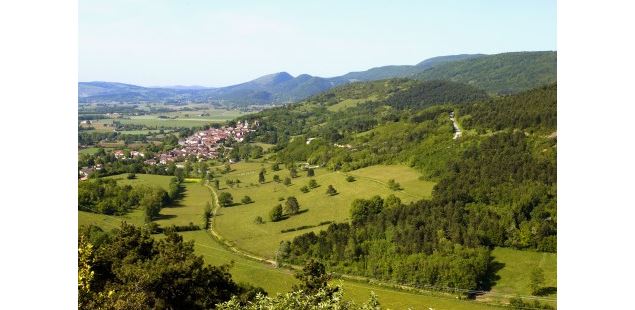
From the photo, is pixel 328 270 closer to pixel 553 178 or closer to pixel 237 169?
pixel 553 178

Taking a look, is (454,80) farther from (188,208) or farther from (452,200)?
(188,208)

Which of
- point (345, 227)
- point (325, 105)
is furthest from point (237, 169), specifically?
point (325, 105)

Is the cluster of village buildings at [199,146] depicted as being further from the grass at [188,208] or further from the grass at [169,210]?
the grass at [188,208]

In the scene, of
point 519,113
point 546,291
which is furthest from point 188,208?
point 519,113

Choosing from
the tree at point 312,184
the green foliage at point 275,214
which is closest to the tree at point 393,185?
the tree at point 312,184

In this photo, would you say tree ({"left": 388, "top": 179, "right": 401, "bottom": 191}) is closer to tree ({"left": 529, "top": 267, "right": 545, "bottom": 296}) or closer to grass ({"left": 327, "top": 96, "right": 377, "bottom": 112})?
tree ({"left": 529, "top": 267, "right": 545, "bottom": 296})

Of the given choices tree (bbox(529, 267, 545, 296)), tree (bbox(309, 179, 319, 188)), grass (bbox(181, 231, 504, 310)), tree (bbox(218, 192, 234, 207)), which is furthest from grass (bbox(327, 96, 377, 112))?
tree (bbox(529, 267, 545, 296))
